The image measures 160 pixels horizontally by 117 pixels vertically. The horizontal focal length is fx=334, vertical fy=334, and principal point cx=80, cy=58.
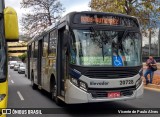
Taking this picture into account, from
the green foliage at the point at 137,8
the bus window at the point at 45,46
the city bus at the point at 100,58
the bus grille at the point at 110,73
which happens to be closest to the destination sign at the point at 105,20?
the city bus at the point at 100,58

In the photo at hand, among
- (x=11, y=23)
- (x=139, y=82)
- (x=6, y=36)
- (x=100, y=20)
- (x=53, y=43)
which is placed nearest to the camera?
(x=11, y=23)

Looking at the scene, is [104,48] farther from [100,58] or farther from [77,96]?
[77,96]

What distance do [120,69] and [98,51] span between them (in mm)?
833

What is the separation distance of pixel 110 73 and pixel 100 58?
517 millimetres

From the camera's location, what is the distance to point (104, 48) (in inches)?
384

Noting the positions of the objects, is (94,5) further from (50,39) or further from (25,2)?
(25,2)

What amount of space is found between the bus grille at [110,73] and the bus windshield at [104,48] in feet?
0.68

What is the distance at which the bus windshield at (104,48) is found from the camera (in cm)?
949

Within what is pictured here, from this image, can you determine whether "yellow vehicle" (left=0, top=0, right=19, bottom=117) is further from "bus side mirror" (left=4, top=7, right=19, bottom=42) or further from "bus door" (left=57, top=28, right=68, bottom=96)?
"bus door" (left=57, top=28, right=68, bottom=96)

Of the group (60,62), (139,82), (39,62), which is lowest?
(139,82)

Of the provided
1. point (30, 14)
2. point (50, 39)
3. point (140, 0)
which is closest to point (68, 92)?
point (50, 39)

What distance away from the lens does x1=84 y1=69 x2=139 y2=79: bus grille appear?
9406 millimetres

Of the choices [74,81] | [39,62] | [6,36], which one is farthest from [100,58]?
[39,62]

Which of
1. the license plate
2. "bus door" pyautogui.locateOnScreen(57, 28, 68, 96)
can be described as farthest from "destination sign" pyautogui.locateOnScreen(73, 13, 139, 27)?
the license plate
